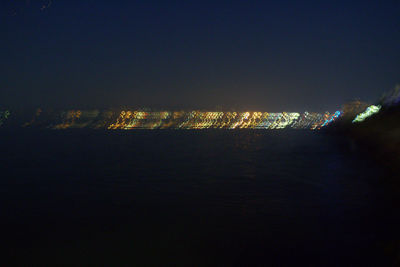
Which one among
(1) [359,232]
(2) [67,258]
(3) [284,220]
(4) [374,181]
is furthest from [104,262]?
(4) [374,181]

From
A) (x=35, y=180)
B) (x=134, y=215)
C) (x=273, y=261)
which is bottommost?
(x=273, y=261)

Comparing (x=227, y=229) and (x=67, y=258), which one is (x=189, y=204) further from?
(x=67, y=258)

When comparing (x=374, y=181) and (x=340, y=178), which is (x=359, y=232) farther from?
(x=340, y=178)

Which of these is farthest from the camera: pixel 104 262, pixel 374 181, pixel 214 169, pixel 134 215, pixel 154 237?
pixel 214 169

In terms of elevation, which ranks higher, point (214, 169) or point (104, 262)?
point (214, 169)

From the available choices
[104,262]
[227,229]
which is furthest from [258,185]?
[104,262]

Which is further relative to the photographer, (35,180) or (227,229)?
(35,180)

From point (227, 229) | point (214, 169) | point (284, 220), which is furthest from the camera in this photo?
point (214, 169)

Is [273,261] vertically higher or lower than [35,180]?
lower

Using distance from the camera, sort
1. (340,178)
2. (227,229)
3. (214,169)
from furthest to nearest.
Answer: (214,169) < (340,178) < (227,229)
